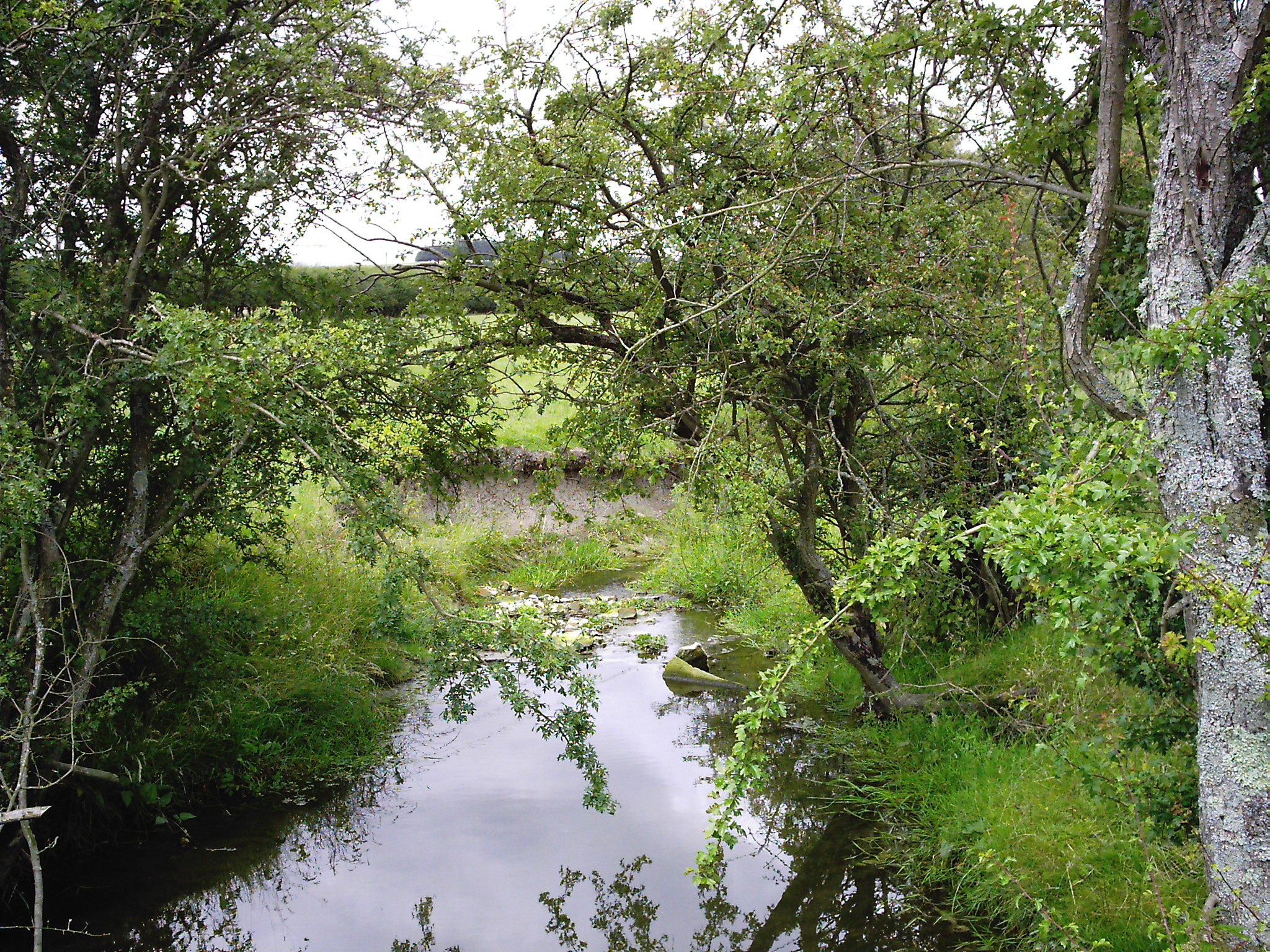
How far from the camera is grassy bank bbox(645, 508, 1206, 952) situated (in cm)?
392

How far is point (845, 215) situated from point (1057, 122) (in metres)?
1.18

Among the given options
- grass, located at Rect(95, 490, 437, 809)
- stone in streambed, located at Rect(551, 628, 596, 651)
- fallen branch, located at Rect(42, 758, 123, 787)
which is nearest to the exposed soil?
stone in streambed, located at Rect(551, 628, 596, 651)

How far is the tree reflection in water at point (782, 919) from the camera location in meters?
4.79

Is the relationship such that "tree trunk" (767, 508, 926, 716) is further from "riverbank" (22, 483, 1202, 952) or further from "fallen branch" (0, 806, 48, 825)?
"fallen branch" (0, 806, 48, 825)

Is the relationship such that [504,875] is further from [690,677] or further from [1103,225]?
[1103,225]

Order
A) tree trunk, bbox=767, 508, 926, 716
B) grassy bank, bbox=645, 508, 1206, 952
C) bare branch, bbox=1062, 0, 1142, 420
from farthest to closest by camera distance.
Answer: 1. tree trunk, bbox=767, 508, 926, 716
2. grassy bank, bbox=645, 508, 1206, 952
3. bare branch, bbox=1062, 0, 1142, 420

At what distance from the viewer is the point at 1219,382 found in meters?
3.05

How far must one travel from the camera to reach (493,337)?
5586 millimetres

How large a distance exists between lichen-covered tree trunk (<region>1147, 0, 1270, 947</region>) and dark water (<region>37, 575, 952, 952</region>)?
209cm

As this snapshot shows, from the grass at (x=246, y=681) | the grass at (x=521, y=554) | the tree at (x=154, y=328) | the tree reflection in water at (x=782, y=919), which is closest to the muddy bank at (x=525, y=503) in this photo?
the grass at (x=521, y=554)

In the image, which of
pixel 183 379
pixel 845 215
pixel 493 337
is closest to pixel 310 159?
pixel 493 337

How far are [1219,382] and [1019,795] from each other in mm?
2890

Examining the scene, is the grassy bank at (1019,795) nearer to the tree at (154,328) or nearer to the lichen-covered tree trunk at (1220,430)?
the lichen-covered tree trunk at (1220,430)

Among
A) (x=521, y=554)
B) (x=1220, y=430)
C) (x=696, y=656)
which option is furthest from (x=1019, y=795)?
(x=521, y=554)
